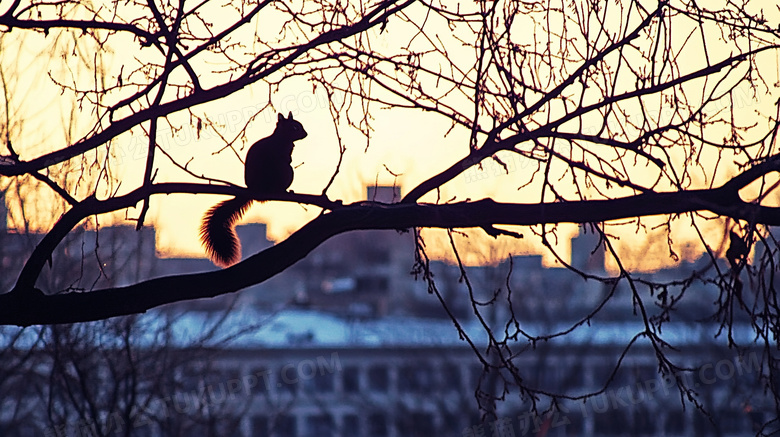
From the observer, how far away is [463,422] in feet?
91.5

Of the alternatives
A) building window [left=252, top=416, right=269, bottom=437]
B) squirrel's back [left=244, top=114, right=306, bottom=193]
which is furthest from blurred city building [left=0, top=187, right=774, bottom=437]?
squirrel's back [left=244, top=114, right=306, bottom=193]

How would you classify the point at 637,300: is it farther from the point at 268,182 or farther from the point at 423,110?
the point at 268,182

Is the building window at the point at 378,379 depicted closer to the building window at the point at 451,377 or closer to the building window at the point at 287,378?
the building window at the point at 287,378

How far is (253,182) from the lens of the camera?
5.39 meters

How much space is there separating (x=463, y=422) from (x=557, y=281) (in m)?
11.1

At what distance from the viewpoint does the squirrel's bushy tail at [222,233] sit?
5176 millimetres

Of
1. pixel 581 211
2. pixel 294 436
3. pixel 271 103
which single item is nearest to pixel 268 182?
pixel 271 103

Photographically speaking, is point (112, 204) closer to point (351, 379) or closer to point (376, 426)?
point (376, 426)

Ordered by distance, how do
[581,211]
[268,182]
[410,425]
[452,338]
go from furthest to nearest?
[452,338] → [410,425] → [268,182] → [581,211]

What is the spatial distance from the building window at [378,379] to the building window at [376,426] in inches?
67.0

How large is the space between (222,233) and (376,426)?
28.7 meters

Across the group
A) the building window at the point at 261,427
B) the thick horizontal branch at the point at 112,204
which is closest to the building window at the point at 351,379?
the building window at the point at 261,427

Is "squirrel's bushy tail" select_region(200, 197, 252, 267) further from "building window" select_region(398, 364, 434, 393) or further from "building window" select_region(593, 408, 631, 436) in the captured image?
"building window" select_region(398, 364, 434, 393)

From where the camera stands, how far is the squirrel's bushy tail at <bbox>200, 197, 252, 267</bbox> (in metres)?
5.18
